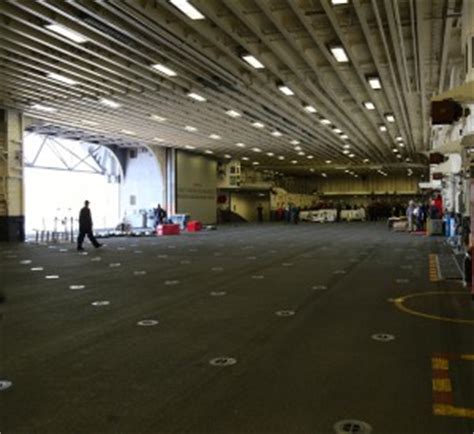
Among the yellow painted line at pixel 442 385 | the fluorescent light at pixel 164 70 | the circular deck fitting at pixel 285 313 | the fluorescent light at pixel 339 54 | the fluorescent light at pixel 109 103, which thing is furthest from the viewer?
the fluorescent light at pixel 109 103

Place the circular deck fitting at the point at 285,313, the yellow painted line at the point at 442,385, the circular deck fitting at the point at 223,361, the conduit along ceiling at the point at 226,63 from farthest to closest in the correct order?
the conduit along ceiling at the point at 226,63, the circular deck fitting at the point at 285,313, the circular deck fitting at the point at 223,361, the yellow painted line at the point at 442,385

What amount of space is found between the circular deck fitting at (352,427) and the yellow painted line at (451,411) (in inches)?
21.0

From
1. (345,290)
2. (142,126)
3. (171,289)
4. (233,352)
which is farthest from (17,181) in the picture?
(233,352)

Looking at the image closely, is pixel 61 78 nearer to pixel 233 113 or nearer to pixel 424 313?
pixel 233 113

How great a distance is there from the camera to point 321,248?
16.9 m

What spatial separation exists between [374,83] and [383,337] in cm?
1269

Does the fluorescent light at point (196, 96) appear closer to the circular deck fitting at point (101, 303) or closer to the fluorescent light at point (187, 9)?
the fluorescent light at point (187, 9)

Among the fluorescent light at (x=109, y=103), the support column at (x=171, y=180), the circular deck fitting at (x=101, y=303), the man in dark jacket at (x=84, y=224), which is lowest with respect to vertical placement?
the circular deck fitting at (x=101, y=303)

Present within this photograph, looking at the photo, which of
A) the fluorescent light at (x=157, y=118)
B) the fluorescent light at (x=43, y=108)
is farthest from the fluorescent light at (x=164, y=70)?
the fluorescent light at (x=43, y=108)

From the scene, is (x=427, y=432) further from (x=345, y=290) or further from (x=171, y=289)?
(x=171, y=289)

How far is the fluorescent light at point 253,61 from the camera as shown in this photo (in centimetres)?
1338

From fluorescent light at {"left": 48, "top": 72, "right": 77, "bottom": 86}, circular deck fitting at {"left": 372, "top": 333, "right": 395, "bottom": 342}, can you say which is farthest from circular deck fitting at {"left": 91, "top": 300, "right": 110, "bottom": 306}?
fluorescent light at {"left": 48, "top": 72, "right": 77, "bottom": 86}

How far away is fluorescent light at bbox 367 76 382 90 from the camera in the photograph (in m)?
16.0

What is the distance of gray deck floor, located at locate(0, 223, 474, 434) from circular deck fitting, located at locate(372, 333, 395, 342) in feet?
0.27
